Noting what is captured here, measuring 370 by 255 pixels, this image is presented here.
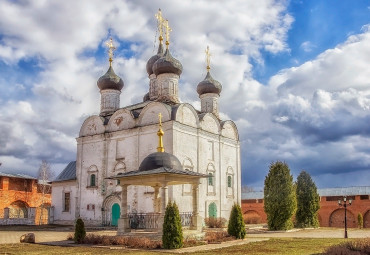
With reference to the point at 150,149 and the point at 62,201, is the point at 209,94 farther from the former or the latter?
the point at 62,201

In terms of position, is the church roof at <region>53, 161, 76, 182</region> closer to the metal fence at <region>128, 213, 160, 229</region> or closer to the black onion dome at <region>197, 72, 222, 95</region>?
the metal fence at <region>128, 213, 160, 229</region>

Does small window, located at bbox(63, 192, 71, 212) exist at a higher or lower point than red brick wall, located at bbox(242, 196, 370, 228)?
higher

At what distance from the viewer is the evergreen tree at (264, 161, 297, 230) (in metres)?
24.8

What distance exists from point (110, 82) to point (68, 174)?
8005mm

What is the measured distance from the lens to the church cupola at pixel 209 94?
32.8 meters

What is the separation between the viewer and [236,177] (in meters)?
31.6

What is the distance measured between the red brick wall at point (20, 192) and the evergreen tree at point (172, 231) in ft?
89.1

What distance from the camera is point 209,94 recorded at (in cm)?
3300

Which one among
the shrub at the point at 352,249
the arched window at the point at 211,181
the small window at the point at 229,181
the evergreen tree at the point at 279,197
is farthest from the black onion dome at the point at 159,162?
the small window at the point at 229,181

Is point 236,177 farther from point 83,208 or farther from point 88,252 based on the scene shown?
point 88,252

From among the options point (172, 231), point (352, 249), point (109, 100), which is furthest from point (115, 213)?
point (352, 249)

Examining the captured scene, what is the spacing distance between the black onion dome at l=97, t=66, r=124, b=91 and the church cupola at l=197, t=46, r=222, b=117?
6289mm

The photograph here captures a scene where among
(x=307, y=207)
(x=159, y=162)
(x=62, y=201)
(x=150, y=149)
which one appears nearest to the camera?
(x=159, y=162)

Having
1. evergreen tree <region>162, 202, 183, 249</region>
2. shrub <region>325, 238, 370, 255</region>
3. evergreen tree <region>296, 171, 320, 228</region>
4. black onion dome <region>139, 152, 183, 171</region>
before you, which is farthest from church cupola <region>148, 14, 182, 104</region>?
shrub <region>325, 238, 370, 255</region>
